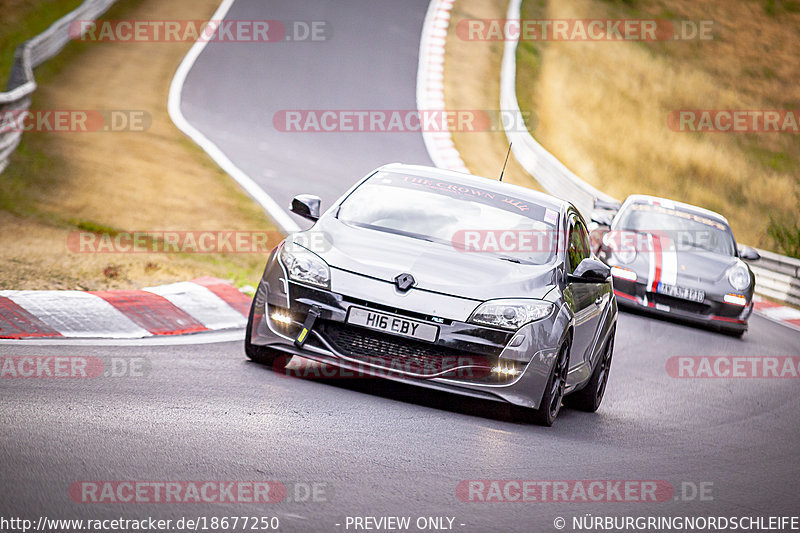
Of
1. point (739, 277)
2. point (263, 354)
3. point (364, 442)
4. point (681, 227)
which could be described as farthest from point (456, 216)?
point (681, 227)

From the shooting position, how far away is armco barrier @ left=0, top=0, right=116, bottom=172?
14.9 metres

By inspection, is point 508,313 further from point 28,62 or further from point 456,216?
point 28,62

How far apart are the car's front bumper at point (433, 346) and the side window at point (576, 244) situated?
111 centimetres

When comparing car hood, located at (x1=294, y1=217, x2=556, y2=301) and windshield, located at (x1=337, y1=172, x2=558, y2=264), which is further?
windshield, located at (x1=337, y1=172, x2=558, y2=264)

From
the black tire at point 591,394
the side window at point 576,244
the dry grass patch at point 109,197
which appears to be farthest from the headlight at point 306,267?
the dry grass patch at point 109,197

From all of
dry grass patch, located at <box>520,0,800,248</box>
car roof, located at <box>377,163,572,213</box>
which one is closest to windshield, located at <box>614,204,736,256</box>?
car roof, located at <box>377,163,572,213</box>

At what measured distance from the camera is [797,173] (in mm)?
36219

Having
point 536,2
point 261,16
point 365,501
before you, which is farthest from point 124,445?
point 536,2

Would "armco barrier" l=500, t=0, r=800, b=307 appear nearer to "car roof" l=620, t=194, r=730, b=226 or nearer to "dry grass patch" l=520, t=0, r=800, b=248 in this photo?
"dry grass patch" l=520, t=0, r=800, b=248

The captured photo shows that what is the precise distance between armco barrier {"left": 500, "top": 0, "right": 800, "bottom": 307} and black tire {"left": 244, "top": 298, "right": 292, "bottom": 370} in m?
11.8

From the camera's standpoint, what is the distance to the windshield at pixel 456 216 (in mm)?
7566

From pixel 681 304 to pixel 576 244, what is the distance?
6089 mm

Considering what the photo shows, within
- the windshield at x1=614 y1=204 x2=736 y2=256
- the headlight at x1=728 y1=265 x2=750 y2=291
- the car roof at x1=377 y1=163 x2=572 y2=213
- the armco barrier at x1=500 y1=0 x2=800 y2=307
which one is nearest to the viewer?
the car roof at x1=377 y1=163 x2=572 y2=213

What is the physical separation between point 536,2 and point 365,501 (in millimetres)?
36871
